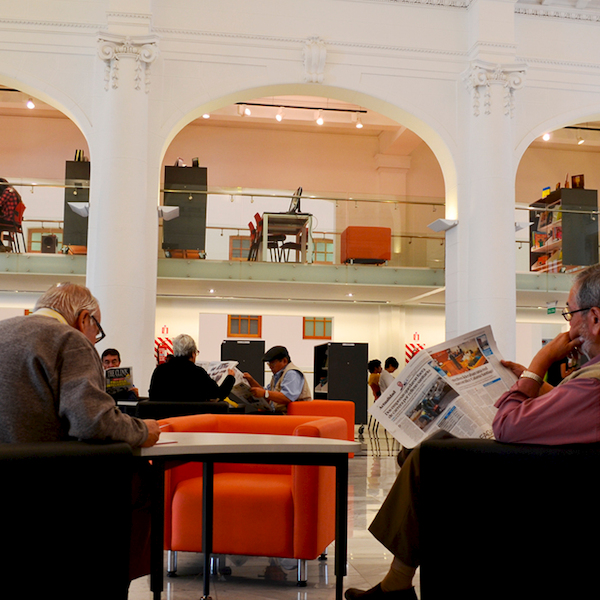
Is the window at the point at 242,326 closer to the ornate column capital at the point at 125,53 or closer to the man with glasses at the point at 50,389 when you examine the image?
the ornate column capital at the point at 125,53

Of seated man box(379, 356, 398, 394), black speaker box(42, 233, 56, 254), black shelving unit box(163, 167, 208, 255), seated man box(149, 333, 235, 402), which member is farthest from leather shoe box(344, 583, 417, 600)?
black speaker box(42, 233, 56, 254)

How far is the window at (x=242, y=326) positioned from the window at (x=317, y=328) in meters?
1.09

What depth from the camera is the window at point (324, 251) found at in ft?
37.3

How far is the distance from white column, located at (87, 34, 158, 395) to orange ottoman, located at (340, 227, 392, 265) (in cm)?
405

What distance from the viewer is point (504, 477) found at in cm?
199

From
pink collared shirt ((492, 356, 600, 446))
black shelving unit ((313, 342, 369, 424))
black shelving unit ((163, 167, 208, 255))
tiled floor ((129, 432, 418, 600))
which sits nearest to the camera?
pink collared shirt ((492, 356, 600, 446))

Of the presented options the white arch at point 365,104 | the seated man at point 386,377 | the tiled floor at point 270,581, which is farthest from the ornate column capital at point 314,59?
the tiled floor at point 270,581

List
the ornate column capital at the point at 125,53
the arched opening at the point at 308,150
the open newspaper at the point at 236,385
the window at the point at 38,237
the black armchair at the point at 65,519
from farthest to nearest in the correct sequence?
the arched opening at the point at 308,150, the window at the point at 38,237, the ornate column capital at the point at 125,53, the open newspaper at the point at 236,385, the black armchair at the point at 65,519

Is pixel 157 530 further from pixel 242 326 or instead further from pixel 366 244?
pixel 242 326

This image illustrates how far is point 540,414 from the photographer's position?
80.9 inches

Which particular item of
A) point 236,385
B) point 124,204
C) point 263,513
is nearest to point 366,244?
point 124,204

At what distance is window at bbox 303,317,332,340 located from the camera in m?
15.8

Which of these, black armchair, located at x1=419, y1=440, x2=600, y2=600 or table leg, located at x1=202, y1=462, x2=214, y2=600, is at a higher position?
black armchair, located at x1=419, y1=440, x2=600, y2=600

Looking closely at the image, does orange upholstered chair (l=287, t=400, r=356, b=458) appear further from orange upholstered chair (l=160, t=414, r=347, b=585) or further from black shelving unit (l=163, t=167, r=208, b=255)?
black shelving unit (l=163, t=167, r=208, b=255)
